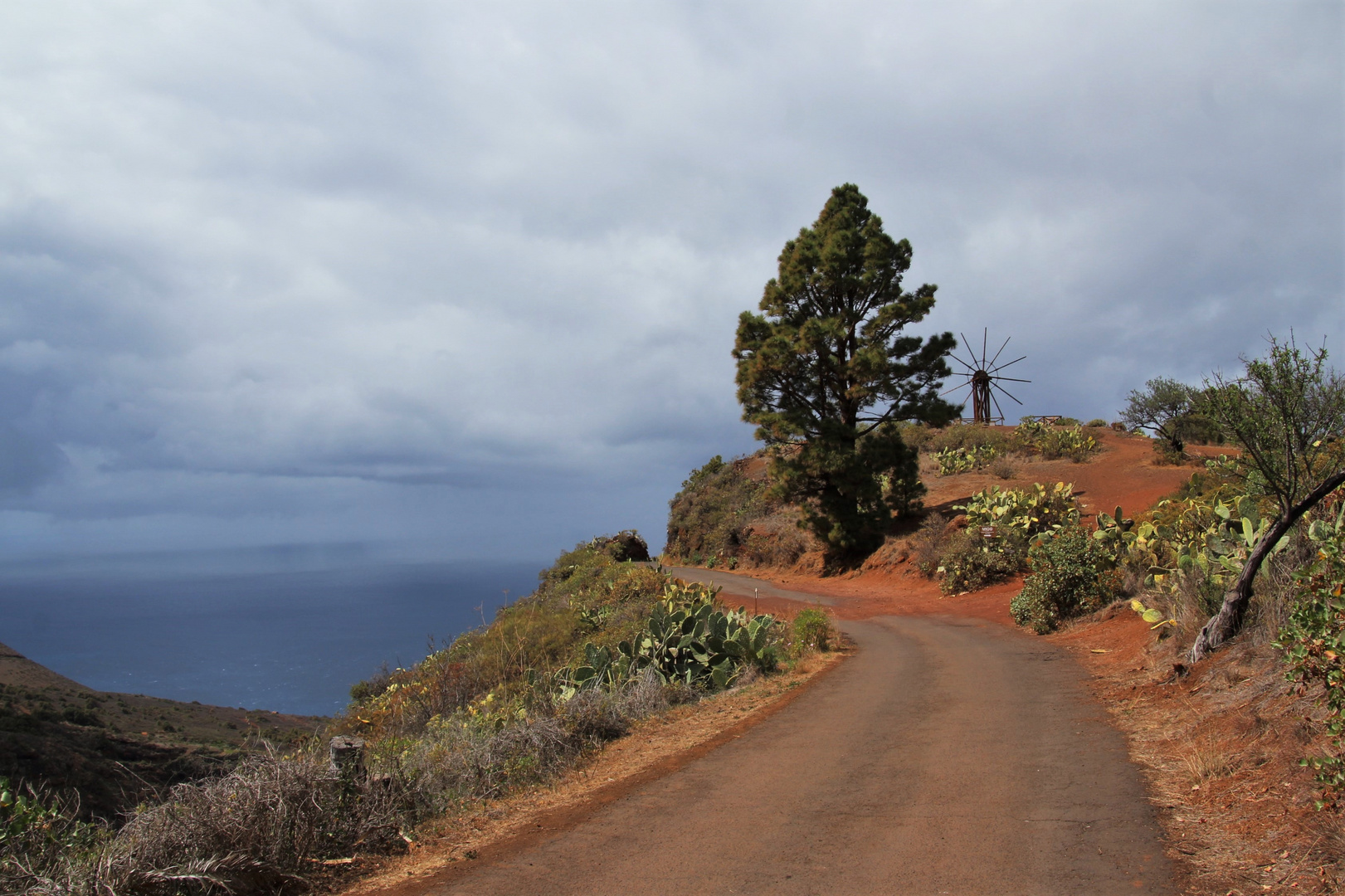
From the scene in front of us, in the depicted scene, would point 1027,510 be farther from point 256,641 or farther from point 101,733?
point 256,641

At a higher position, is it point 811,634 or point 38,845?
point 38,845

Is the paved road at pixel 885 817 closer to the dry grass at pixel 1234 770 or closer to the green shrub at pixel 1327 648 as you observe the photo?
the dry grass at pixel 1234 770

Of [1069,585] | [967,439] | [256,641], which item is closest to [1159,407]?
[967,439]

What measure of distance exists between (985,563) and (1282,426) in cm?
1324

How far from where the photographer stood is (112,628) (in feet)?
517

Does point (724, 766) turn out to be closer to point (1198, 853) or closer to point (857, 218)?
point (1198, 853)

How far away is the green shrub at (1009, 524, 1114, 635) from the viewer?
14500 mm

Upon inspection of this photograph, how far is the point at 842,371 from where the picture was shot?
27.5 metres

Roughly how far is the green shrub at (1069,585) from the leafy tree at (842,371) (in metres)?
11.9

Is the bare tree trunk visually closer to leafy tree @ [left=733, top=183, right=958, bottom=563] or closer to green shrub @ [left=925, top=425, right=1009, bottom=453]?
leafy tree @ [left=733, top=183, right=958, bottom=563]

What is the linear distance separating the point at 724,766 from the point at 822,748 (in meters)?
1.06

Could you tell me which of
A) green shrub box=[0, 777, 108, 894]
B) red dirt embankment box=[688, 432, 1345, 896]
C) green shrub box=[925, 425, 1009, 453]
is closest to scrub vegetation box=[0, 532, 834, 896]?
green shrub box=[0, 777, 108, 894]

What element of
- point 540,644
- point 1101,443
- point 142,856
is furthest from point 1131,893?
point 1101,443

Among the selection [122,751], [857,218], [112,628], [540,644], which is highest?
[857,218]
